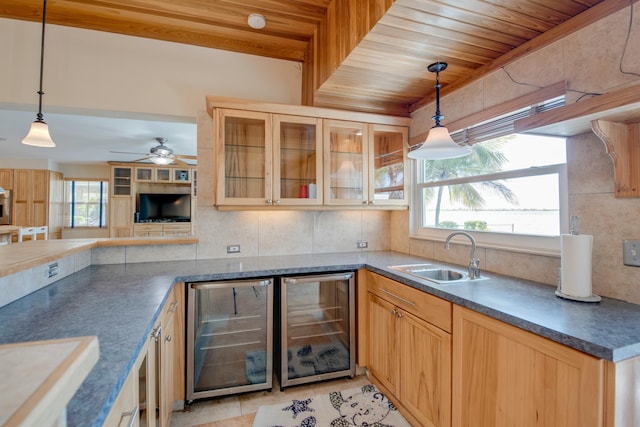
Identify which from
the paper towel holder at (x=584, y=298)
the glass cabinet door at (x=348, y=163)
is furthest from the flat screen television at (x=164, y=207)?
→ the paper towel holder at (x=584, y=298)

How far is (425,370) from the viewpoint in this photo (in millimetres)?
1620

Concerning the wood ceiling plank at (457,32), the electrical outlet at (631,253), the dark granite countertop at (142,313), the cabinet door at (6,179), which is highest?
the wood ceiling plank at (457,32)

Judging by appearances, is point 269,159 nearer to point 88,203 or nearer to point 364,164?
point 364,164

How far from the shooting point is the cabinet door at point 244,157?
2195mm

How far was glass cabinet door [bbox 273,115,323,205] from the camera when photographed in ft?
7.63

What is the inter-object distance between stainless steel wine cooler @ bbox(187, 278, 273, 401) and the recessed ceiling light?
5.99 ft

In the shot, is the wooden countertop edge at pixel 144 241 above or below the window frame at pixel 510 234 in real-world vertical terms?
below

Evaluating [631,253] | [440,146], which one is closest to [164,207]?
[440,146]

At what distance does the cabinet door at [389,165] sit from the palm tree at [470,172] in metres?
0.22

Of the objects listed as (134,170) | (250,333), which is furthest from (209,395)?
(134,170)

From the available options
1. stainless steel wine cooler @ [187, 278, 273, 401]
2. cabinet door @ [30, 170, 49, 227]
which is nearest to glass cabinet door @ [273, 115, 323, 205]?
stainless steel wine cooler @ [187, 278, 273, 401]

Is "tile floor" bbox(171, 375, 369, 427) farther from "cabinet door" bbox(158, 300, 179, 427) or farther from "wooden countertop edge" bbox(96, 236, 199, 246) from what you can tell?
"wooden countertop edge" bbox(96, 236, 199, 246)

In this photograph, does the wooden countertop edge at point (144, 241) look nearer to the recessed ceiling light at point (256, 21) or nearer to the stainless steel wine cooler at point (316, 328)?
the stainless steel wine cooler at point (316, 328)

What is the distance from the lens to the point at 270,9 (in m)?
2.05
